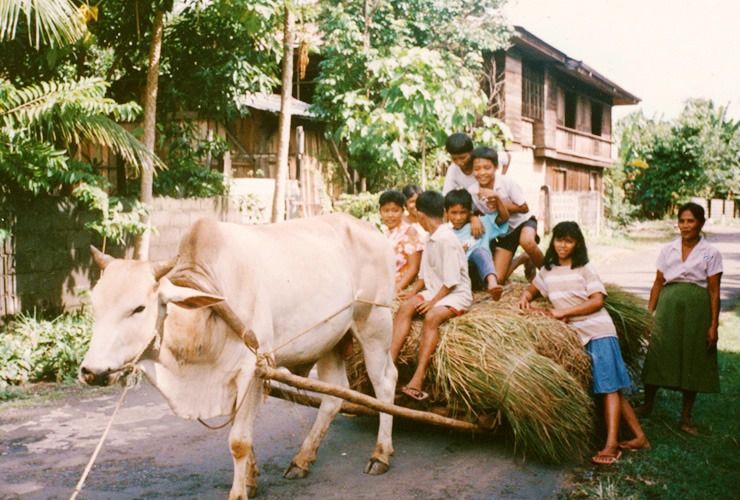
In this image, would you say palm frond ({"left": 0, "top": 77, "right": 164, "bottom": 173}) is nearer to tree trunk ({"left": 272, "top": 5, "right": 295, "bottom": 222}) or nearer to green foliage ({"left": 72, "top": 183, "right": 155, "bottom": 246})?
green foliage ({"left": 72, "top": 183, "right": 155, "bottom": 246})

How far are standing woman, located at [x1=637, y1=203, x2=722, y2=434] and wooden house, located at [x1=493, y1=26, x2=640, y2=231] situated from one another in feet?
41.5

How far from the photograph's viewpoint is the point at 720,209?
34812 millimetres

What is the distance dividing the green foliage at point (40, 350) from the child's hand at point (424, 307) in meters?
3.64

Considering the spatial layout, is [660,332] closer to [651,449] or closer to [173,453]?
[651,449]

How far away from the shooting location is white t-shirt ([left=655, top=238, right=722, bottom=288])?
486 centimetres

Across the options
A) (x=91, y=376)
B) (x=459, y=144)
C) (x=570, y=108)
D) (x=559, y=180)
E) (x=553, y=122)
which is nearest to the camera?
(x=91, y=376)

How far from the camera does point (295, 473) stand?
4066 millimetres

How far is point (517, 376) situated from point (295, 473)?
146 centimetres

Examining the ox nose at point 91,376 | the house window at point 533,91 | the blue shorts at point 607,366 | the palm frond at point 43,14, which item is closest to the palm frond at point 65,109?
the palm frond at point 43,14

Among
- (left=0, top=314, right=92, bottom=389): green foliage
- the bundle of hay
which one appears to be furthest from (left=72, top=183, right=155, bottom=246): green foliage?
the bundle of hay

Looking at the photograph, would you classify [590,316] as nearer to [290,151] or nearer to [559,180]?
[290,151]

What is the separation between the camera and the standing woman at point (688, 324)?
4.80 meters

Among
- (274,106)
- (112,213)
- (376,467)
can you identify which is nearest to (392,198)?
(376,467)

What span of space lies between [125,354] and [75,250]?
17.7 feet
